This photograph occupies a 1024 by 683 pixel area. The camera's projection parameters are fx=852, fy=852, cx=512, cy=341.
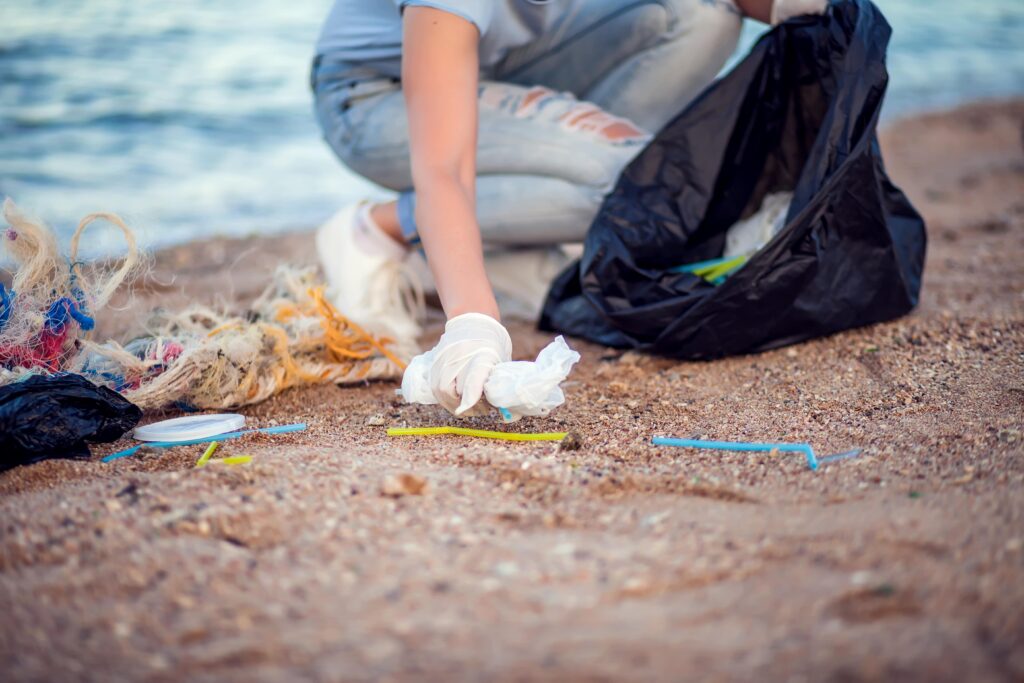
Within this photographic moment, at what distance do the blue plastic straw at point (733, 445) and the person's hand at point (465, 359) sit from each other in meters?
0.31

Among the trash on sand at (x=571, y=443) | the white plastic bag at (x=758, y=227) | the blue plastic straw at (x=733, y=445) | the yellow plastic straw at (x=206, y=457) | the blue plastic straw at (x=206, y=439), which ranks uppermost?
the white plastic bag at (x=758, y=227)

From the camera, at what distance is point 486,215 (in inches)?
83.5

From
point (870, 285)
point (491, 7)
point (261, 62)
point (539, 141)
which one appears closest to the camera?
point (491, 7)

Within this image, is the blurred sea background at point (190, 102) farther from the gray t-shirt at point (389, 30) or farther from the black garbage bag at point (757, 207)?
the black garbage bag at point (757, 207)

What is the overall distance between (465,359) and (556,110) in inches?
39.2

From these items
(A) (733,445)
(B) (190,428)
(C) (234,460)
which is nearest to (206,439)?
(B) (190,428)

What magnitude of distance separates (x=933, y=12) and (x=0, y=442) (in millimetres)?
11202

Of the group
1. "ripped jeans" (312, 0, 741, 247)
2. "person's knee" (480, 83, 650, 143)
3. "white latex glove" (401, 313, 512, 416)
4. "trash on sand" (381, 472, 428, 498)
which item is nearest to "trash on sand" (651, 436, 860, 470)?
"white latex glove" (401, 313, 512, 416)

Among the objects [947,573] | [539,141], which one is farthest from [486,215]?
[947,573]

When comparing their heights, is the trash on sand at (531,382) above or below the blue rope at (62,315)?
below

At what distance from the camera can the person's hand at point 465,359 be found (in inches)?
53.3

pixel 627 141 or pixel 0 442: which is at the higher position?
pixel 627 141

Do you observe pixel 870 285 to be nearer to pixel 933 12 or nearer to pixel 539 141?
pixel 539 141

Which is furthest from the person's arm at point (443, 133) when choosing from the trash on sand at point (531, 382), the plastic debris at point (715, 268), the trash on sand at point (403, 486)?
the plastic debris at point (715, 268)
